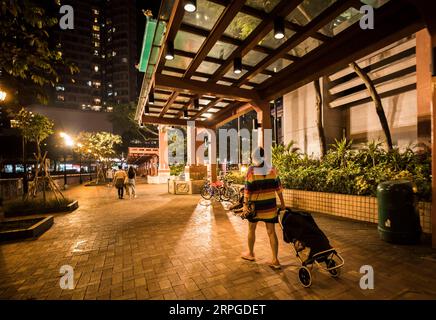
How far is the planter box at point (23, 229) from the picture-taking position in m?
5.40

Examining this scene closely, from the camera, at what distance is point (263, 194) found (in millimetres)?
3695

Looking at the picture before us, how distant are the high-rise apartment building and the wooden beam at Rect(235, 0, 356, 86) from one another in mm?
93787

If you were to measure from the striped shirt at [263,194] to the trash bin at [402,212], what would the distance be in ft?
8.26

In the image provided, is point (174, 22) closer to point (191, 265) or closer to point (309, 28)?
point (309, 28)

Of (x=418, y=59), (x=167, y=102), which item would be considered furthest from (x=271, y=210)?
(x=418, y=59)

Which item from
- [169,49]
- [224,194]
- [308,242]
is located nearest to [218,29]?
[169,49]

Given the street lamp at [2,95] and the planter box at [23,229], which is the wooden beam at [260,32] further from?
the planter box at [23,229]

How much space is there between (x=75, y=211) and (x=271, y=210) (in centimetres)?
861

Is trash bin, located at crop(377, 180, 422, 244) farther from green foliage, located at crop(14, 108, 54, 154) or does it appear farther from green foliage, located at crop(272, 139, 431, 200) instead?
green foliage, located at crop(14, 108, 54, 154)

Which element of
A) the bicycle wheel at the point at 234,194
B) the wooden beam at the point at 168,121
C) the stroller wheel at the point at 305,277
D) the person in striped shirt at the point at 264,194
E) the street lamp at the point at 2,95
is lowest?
the stroller wheel at the point at 305,277

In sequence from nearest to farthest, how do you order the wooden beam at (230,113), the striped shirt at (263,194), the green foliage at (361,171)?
1. the striped shirt at (263,194)
2. the green foliage at (361,171)
3. the wooden beam at (230,113)

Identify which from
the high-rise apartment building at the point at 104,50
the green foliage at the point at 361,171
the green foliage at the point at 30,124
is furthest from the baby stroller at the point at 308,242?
the high-rise apartment building at the point at 104,50

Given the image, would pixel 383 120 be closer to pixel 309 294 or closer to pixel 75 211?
pixel 309 294

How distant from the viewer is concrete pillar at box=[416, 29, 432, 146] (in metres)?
7.62
